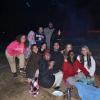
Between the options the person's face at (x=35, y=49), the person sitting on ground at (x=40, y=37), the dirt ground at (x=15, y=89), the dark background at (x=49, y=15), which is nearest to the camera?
the dirt ground at (x=15, y=89)

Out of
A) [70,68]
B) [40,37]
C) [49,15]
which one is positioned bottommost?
[70,68]

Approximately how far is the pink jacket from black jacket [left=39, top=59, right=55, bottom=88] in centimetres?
118

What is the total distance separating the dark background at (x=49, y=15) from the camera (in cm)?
3219

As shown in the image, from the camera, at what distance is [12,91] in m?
10.7

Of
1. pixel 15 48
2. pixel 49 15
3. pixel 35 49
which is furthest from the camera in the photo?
pixel 49 15

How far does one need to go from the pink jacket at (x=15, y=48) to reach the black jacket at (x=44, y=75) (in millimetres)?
1180

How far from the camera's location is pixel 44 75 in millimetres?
10500

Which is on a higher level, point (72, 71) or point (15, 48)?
point (15, 48)

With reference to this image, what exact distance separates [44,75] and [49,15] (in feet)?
89.5

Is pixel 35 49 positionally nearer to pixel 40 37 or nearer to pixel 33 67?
pixel 33 67

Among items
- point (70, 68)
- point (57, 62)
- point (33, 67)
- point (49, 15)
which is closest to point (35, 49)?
point (33, 67)

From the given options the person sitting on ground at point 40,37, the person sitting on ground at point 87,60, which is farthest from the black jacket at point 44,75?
the person sitting on ground at point 40,37

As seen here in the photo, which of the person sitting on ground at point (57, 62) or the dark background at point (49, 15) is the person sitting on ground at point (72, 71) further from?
the dark background at point (49, 15)

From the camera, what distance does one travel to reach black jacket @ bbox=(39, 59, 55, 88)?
34.3ft
